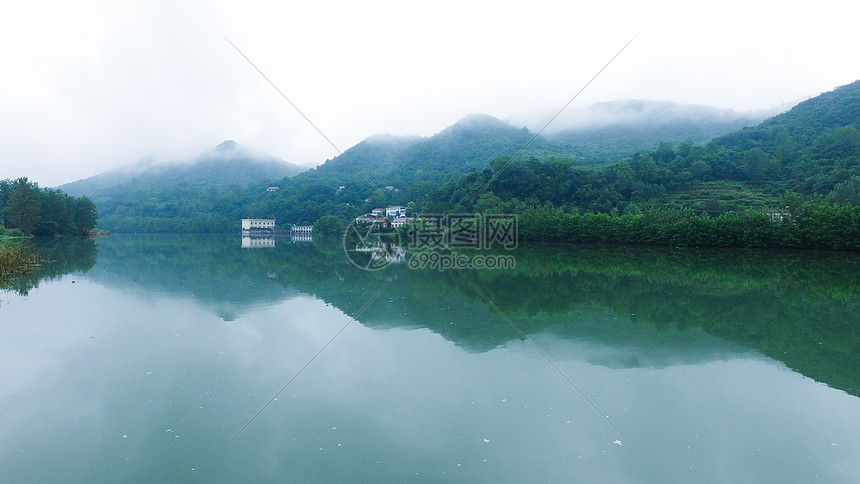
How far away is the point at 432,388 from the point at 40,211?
2521 inches

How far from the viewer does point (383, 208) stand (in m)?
94.8

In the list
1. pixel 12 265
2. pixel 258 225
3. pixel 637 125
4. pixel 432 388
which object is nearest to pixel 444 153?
pixel 258 225

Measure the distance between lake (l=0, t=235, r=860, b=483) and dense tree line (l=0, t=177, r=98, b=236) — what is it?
4837 cm

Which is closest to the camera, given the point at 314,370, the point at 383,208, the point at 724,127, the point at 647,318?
the point at 314,370

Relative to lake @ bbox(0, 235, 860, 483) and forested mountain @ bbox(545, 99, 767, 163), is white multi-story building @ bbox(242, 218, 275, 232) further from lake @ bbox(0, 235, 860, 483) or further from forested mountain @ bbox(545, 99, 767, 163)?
lake @ bbox(0, 235, 860, 483)

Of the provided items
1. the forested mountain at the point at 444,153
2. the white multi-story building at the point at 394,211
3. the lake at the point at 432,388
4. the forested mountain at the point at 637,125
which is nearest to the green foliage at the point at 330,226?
the white multi-story building at the point at 394,211

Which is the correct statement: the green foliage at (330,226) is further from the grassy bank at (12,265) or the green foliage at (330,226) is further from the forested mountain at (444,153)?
the grassy bank at (12,265)

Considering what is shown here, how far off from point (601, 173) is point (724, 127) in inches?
3964

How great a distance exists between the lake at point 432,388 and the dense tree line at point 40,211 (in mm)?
48367

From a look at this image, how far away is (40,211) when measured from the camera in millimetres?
51594

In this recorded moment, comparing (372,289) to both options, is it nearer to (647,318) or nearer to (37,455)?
(647,318)

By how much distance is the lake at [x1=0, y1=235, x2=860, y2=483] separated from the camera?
4570 millimetres

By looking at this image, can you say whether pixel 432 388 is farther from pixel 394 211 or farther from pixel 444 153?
pixel 444 153

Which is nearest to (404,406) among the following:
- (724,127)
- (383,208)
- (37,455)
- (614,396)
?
(614,396)
